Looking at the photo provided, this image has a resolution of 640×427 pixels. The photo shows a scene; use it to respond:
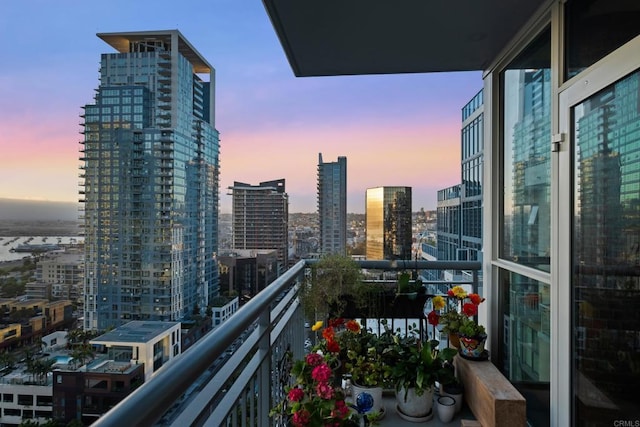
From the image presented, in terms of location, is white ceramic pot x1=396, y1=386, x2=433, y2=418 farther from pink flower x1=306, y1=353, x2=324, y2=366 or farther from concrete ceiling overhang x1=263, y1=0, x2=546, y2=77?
concrete ceiling overhang x1=263, y1=0, x2=546, y2=77

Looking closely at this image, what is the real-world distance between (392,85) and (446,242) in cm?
353

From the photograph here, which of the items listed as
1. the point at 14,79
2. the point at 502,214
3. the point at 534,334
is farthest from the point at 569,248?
the point at 14,79

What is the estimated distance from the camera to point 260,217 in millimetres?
4578

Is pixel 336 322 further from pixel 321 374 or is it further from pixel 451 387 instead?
pixel 321 374

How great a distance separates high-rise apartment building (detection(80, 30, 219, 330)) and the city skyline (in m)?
0.45

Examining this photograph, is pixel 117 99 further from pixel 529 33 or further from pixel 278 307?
pixel 529 33

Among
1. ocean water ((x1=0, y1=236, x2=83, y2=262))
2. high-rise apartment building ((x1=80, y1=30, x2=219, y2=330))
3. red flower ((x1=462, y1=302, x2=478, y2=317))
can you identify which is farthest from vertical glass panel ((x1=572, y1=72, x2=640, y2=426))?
high-rise apartment building ((x1=80, y1=30, x2=219, y2=330))

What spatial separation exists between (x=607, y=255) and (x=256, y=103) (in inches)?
Result: 328

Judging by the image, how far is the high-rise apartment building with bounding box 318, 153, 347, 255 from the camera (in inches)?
155

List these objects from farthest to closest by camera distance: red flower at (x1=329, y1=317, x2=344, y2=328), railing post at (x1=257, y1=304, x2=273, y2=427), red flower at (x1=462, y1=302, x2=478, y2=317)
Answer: red flower at (x1=329, y1=317, x2=344, y2=328)
red flower at (x1=462, y1=302, x2=478, y2=317)
railing post at (x1=257, y1=304, x2=273, y2=427)

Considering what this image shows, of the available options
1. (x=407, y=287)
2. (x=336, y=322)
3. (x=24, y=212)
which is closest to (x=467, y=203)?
(x=407, y=287)

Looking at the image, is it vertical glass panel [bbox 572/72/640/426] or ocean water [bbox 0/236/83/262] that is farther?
ocean water [bbox 0/236/83/262]

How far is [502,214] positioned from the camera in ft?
7.55

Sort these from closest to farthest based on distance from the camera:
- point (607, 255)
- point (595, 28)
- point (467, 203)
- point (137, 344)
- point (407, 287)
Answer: point (607, 255) < point (595, 28) < point (137, 344) < point (407, 287) < point (467, 203)
